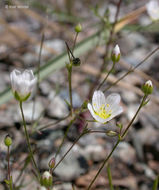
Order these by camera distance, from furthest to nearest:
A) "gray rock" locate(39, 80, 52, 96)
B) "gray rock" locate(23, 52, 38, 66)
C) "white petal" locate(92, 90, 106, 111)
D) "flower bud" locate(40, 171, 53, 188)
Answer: "gray rock" locate(23, 52, 38, 66) → "gray rock" locate(39, 80, 52, 96) → "white petal" locate(92, 90, 106, 111) → "flower bud" locate(40, 171, 53, 188)

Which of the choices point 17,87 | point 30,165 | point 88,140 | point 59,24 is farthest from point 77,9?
point 17,87

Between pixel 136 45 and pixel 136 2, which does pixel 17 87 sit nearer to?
pixel 136 45

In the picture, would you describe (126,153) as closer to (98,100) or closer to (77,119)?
(77,119)

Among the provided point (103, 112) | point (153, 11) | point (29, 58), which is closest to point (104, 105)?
point (103, 112)

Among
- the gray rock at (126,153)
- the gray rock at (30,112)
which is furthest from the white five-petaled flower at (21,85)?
the gray rock at (126,153)

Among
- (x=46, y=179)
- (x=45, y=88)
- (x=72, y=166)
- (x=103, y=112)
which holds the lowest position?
(x=46, y=179)

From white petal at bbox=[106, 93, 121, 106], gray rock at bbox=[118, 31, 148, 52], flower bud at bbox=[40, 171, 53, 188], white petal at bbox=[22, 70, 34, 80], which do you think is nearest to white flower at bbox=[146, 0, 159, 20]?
gray rock at bbox=[118, 31, 148, 52]

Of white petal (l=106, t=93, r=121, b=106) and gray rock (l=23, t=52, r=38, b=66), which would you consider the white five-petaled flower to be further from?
gray rock (l=23, t=52, r=38, b=66)

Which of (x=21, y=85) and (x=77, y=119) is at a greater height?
(x=77, y=119)
